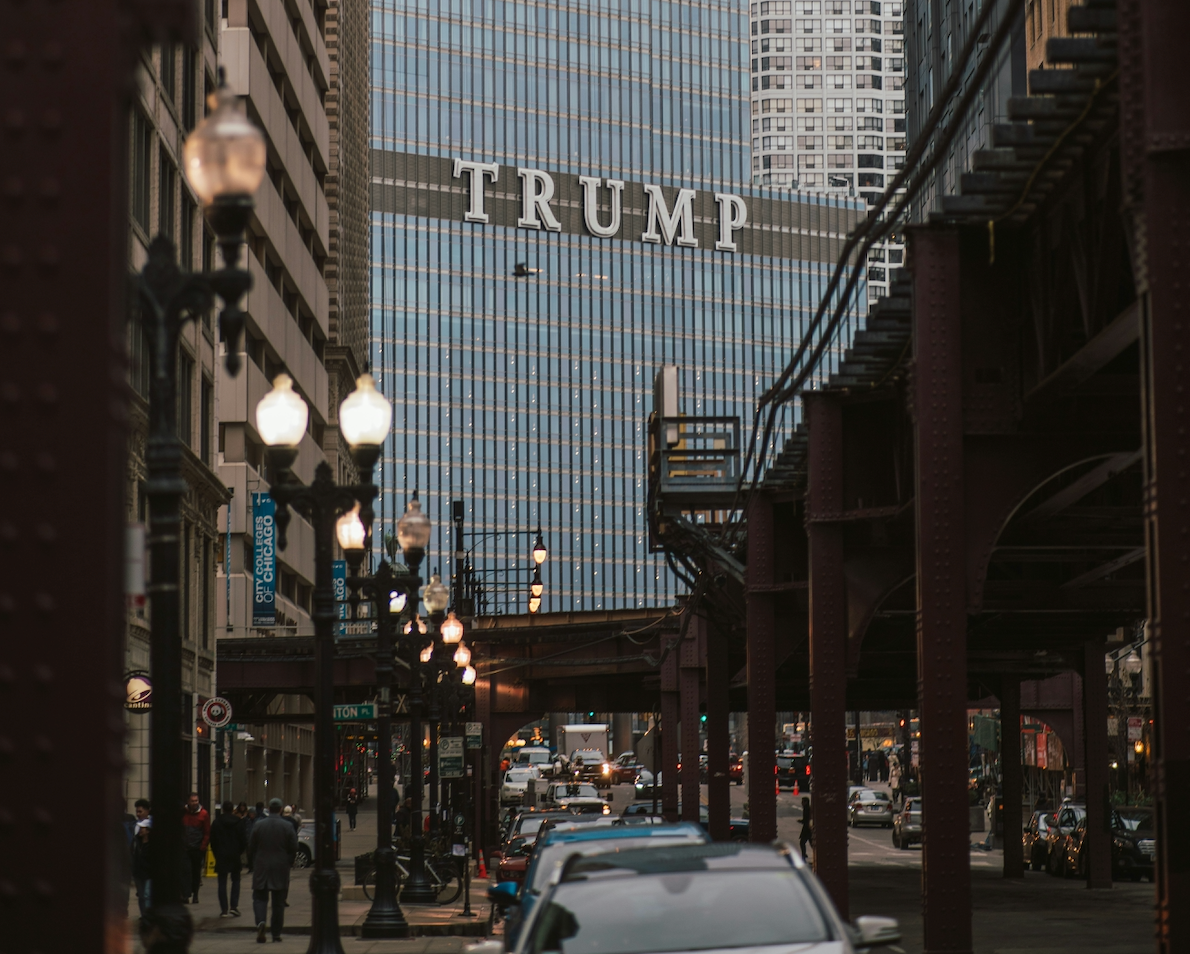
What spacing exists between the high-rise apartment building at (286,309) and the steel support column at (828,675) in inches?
882

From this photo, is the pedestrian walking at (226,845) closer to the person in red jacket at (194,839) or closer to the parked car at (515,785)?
the person in red jacket at (194,839)

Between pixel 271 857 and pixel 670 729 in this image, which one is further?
pixel 670 729

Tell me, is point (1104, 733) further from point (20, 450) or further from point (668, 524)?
point (20, 450)

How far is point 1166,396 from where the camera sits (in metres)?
10.8

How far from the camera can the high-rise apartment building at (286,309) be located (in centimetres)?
5772

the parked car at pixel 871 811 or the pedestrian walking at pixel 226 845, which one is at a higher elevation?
the pedestrian walking at pixel 226 845

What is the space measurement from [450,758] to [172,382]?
96.9 ft

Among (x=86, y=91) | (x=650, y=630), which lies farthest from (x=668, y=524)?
(x=86, y=91)

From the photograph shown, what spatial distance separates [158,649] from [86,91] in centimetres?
549

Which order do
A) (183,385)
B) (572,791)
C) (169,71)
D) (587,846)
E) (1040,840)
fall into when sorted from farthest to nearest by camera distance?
(572,791), (1040,840), (183,385), (169,71), (587,846)

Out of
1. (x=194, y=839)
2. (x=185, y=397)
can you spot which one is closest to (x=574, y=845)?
(x=194, y=839)

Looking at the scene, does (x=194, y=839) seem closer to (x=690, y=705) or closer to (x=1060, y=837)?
(x=690, y=705)

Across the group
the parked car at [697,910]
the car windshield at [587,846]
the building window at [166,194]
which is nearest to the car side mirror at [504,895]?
the car windshield at [587,846]

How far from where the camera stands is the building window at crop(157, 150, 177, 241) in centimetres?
3938
